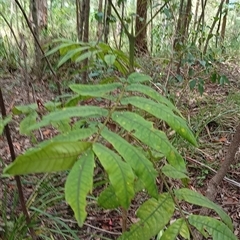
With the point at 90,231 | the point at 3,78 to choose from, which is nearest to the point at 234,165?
the point at 90,231

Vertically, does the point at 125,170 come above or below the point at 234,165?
above

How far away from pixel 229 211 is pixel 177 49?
9.09 ft

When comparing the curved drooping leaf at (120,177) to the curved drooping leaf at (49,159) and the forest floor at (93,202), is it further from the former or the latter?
the forest floor at (93,202)

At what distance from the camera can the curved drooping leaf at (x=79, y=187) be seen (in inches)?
25.3

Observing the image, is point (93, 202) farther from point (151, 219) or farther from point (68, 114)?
point (68, 114)

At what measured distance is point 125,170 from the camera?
0.70 meters

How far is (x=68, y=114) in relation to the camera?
809 millimetres

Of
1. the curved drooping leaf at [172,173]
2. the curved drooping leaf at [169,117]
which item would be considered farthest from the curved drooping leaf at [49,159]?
the curved drooping leaf at [172,173]

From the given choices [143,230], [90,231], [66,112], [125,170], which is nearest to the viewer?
[125,170]

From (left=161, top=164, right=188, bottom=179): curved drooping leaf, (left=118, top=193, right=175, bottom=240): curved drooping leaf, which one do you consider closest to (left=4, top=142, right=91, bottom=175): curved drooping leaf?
(left=118, top=193, right=175, bottom=240): curved drooping leaf

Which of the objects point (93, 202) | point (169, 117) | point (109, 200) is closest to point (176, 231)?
point (109, 200)

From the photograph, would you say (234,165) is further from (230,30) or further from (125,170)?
(230,30)

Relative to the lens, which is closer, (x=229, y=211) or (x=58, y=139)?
(x=58, y=139)

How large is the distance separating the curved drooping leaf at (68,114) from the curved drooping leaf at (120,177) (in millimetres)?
128
